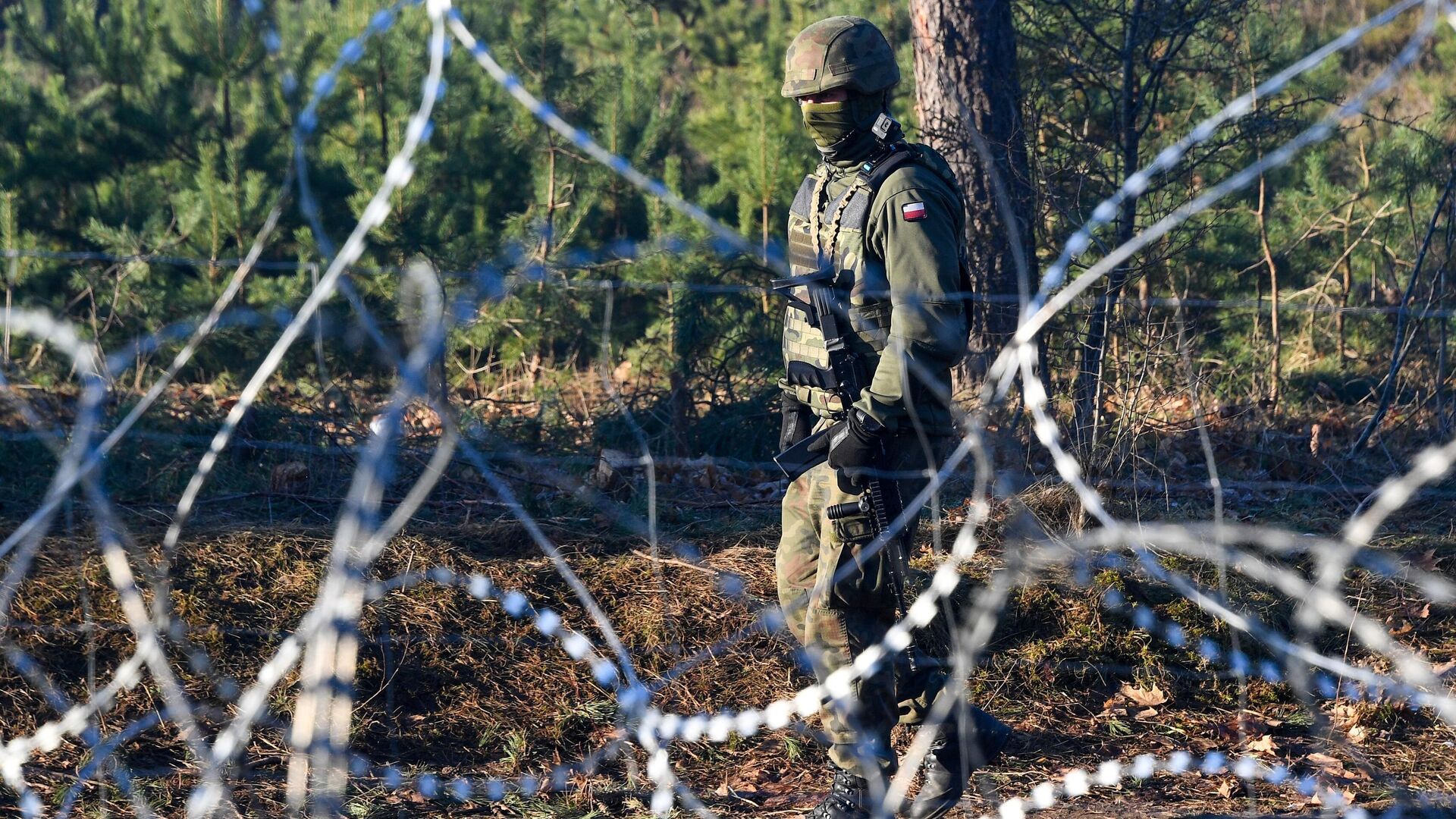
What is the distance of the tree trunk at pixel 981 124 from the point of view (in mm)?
6023

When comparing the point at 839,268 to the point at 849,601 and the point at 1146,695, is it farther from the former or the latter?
the point at 1146,695

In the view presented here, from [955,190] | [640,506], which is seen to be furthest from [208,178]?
[955,190]

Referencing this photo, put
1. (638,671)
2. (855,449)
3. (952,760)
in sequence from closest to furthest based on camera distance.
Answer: (855,449), (952,760), (638,671)

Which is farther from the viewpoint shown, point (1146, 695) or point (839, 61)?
point (1146, 695)

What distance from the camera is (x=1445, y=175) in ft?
24.0

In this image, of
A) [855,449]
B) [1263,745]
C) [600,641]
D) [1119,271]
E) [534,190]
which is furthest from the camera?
[534,190]

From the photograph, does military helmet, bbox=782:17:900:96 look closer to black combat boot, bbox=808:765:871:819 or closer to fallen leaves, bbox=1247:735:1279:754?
black combat boot, bbox=808:765:871:819

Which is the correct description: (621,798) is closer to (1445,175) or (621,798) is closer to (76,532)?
(76,532)

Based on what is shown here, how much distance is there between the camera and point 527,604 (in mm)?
4699

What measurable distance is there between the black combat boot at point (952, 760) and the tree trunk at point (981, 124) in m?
2.56

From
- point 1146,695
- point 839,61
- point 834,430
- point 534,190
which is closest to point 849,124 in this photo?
point 839,61

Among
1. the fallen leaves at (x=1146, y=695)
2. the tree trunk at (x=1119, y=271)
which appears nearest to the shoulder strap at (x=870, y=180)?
the tree trunk at (x=1119, y=271)

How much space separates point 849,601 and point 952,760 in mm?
524

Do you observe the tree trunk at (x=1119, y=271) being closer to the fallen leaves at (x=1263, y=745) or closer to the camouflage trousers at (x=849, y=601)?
the fallen leaves at (x=1263, y=745)
